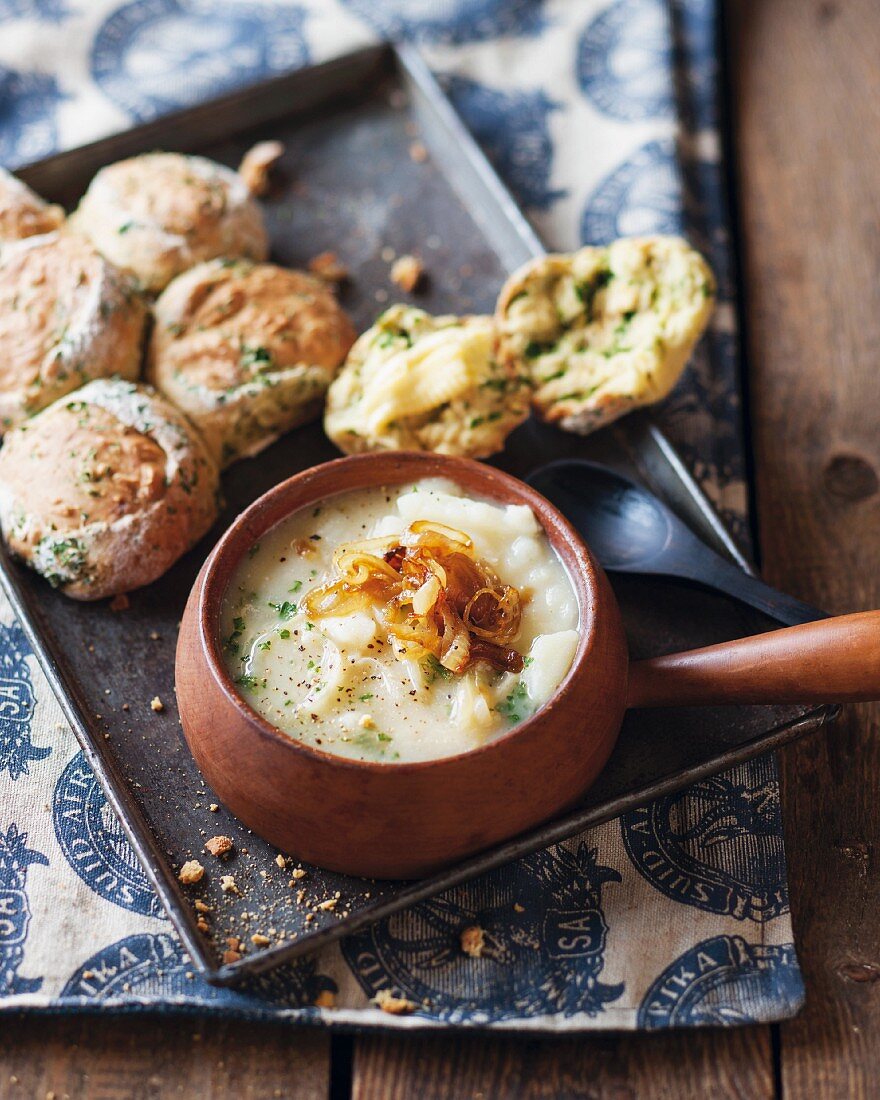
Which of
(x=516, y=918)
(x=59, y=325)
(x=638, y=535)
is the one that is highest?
(x=59, y=325)

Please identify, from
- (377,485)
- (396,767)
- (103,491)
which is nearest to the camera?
(396,767)

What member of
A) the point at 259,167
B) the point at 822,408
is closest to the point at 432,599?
the point at 822,408

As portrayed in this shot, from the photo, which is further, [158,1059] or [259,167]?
[259,167]

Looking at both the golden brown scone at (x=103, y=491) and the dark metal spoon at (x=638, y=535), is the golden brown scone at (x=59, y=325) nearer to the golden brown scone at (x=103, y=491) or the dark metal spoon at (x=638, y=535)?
the golden brown scone at (x=103, y=491)

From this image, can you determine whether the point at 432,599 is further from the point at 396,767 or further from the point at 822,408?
the point at 822,408

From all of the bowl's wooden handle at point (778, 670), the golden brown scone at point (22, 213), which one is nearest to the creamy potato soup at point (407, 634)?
the bowl's wooden handle at point (778, 670)

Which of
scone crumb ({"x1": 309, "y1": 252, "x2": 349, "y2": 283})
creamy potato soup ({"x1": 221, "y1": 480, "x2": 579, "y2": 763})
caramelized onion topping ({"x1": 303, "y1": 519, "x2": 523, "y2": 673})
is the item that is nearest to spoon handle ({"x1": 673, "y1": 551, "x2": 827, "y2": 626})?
creamy potato soup ({"x1": 221, "y1": 480, "x2": 579, "y2": 763})

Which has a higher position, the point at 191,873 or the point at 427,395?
the point at 427,395
